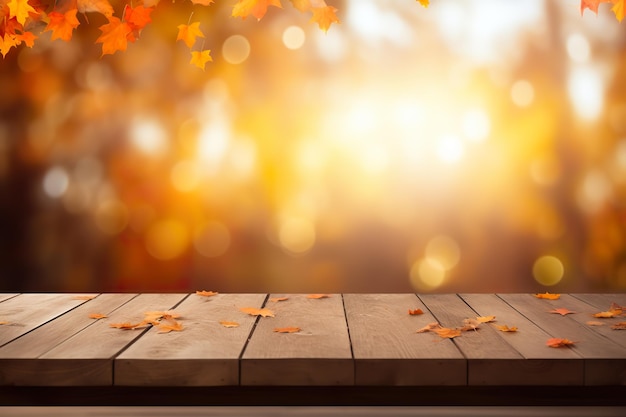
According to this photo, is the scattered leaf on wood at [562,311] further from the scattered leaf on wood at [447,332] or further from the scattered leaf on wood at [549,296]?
the scattered leaf on wood at [447,332]

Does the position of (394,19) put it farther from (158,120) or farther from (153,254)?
(153,254)

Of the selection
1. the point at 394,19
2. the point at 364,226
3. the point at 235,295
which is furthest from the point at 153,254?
the point at 394,19

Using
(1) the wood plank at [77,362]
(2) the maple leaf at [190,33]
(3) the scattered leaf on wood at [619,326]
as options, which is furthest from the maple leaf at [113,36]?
(3) the scattered leaf on wood at [619,326]

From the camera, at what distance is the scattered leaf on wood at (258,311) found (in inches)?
96.9

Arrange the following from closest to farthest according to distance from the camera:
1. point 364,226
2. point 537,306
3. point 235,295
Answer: point 537,306
point 235,295
point 364,226

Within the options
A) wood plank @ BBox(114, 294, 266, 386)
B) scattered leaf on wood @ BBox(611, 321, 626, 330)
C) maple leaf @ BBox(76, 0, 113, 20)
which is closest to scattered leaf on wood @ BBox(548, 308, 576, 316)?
scattered leaf on wood @ BBox(611, 321, 626, 330)

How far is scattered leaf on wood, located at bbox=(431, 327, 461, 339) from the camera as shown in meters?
2.10

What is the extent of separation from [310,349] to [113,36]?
1.87 m

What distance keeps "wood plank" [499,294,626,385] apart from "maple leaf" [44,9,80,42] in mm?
2283

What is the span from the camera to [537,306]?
2656mm

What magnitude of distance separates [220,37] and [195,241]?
37.3 inches

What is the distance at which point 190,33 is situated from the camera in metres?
3.01

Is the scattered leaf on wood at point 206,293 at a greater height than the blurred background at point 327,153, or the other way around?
the blurred background at point 327,153

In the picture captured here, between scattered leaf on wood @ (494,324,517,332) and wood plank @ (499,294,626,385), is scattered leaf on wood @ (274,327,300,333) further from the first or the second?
wood plank @ (499,294,626,385)
